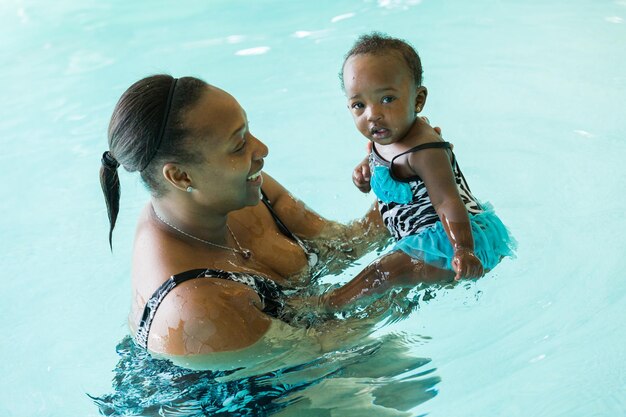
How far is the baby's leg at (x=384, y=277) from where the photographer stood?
8.96 feet

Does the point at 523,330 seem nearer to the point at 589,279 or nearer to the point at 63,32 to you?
the point at 589,279

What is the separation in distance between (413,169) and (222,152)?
2.32 feet

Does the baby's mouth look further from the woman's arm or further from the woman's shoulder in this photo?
the woman's shoulder

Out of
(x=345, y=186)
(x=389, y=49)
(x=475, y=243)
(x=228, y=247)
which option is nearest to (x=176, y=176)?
(x=228, y=247)

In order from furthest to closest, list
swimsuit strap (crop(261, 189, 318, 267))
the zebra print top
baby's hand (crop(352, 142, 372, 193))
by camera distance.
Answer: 1. baby's hand (crop(352, 142, 372, 193))
2. swimsuit strap (crop(261, 189, 318, 267))
3. the zebra print top

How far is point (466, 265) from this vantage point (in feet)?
8.15

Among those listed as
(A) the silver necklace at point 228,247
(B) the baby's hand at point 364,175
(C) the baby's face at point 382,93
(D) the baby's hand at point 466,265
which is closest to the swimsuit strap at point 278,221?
(A) the silver necklace at point 228,247

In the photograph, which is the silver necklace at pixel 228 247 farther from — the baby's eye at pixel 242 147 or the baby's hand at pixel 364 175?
the baby's hand at pixel 364 175

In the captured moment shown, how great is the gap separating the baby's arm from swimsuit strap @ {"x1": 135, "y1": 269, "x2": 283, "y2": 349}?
56 centimetres

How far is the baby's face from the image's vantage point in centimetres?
270

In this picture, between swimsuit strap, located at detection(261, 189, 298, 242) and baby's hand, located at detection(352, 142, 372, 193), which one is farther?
baby's hand, located at detection(352, 142, 372, 193)

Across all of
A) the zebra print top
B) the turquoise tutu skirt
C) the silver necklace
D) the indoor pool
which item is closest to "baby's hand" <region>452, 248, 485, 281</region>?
the turquoise tutu skirt

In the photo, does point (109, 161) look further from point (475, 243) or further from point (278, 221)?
point (475, 243)

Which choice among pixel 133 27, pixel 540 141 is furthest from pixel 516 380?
pixel 133 27
